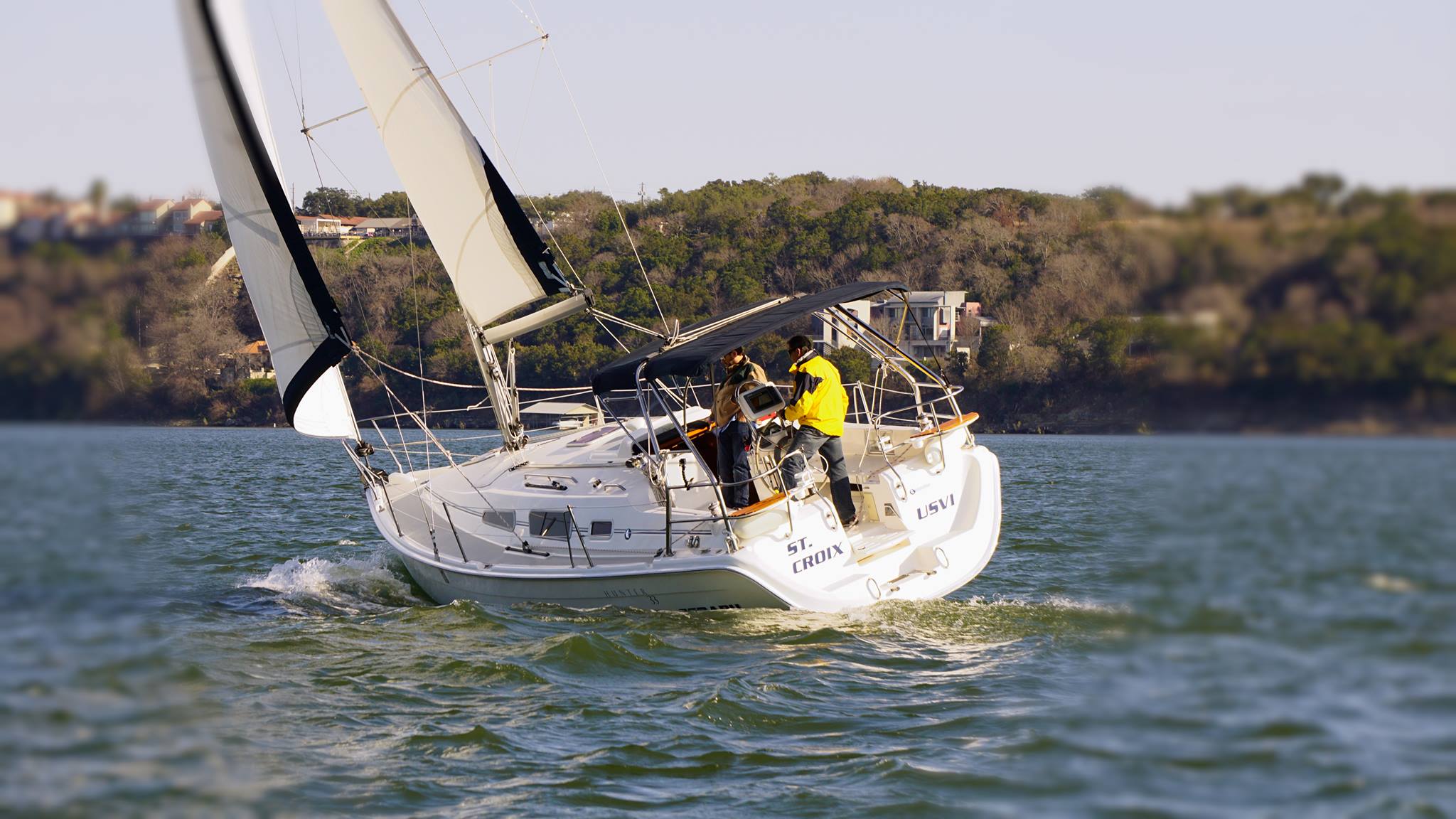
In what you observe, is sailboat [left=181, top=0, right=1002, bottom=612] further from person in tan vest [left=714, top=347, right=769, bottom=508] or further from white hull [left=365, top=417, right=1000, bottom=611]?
person in tan vest [left=714, top=347, right=769, bottom=508]

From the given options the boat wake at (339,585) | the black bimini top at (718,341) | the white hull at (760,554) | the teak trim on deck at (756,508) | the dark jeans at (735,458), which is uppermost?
the black bimini top at (718,341)

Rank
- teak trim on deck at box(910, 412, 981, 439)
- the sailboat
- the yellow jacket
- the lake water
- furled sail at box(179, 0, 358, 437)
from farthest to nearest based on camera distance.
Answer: furled sail at box(179, 0, 358, 437) < teak trim on deck at box(910, 412, 981, 439) < the yellow jacket < the sailboat < the lake water

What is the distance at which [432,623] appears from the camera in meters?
11.1

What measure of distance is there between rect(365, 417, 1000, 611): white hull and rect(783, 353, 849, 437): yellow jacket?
641mm

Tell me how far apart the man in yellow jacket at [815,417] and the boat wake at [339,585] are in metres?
4.18

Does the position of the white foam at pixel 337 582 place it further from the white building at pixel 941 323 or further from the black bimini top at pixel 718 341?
the white building at pixel 941 323

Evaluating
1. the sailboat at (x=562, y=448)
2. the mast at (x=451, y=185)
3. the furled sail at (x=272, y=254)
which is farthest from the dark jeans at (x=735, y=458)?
the furled sail at (x=272, y=254)

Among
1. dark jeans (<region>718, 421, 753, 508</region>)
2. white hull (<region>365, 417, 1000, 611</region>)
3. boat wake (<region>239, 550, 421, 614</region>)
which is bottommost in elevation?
boat wake (<region>239, 550, 421, 614</region>)

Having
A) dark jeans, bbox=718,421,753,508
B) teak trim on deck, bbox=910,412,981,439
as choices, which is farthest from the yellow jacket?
teak trim on deck, bbox=910,412,981,439

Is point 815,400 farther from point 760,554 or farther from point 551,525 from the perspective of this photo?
point 551,525

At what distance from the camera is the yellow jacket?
1108 cm

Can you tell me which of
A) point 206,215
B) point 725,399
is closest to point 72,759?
point 725,399

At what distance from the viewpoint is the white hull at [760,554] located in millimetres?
10172

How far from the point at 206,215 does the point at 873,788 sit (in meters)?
7.95
